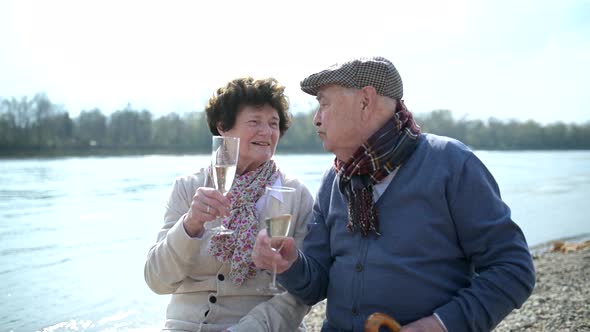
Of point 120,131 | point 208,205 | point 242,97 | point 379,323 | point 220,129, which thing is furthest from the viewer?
point 120,131

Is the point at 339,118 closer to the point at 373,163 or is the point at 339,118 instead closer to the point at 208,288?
the point at 373,163

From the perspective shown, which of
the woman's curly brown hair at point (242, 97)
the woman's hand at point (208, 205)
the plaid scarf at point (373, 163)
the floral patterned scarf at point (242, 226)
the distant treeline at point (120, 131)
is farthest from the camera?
the distant treeline at point (120, 131)

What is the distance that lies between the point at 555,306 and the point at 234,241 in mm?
4569

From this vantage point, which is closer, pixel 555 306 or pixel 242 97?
pixel 242 97

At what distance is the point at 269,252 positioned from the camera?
239 cm

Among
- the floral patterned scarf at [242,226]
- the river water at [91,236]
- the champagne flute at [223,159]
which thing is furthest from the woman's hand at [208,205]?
the river water at [91,236]

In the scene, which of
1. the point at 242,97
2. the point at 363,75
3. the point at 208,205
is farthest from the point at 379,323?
the point at 242,97

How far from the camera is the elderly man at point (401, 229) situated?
233cm

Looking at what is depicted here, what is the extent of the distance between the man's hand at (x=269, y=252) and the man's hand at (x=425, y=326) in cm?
59

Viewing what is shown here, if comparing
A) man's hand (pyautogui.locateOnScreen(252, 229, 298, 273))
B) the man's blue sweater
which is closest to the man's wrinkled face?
the man's blue sweater

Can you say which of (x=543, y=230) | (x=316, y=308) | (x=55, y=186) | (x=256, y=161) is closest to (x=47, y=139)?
(x=55, y=186)

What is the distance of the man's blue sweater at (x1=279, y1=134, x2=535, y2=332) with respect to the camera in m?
2.32

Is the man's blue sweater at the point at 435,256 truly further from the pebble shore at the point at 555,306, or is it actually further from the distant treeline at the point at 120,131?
the distant treeline at the point at 120,131

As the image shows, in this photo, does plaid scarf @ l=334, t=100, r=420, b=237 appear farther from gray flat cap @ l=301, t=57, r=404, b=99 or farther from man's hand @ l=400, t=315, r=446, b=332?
man's hand @ l=400, t=315, r=446, b=332
